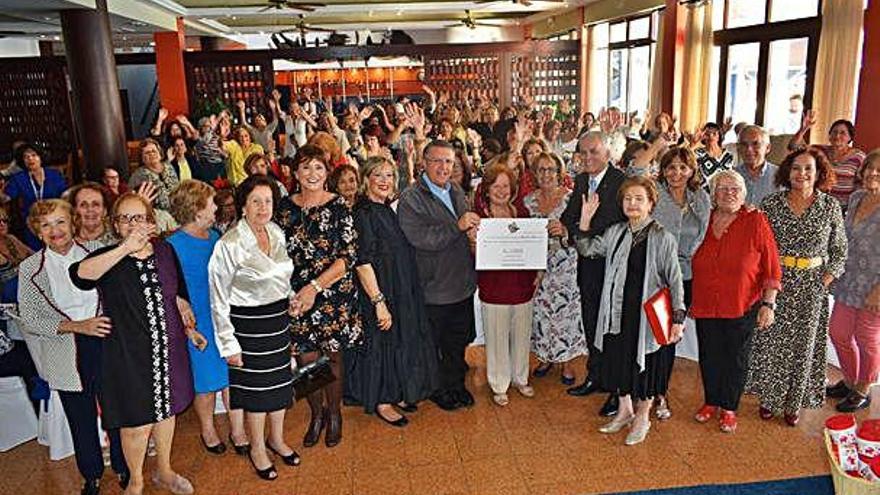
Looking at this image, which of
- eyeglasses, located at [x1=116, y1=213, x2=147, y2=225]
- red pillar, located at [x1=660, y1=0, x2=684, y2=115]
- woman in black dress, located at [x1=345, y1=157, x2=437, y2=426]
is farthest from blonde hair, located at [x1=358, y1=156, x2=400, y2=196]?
red pillar, located at [x1=660, y1=0, x2=684, y2=115]

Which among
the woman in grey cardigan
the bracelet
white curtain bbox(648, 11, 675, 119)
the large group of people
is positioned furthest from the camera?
white curtain bbox(648, 11, 675, 119)

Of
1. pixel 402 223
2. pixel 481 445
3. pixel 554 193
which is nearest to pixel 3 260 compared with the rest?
pixel 402 223

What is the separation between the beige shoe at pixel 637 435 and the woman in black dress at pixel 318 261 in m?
1.54

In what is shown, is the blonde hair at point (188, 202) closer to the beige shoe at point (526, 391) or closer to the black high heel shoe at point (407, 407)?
the black high heel shoe at point (407, 407)

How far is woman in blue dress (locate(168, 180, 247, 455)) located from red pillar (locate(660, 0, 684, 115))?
9664mm

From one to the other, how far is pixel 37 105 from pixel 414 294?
38.2ft

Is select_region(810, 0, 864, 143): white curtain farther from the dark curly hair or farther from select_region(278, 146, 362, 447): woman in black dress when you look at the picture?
select_region(278, 146, 362, 447): woman in black dress

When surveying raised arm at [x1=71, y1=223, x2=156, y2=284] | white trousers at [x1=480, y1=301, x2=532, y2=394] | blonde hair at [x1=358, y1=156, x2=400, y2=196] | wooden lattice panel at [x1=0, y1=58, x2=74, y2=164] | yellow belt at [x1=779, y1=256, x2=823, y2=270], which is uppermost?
wooden lattice panel at [x1=0, y1=58, x2=74, y2=164]

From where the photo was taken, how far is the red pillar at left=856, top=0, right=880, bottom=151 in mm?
6984

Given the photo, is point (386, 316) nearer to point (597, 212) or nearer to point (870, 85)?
point (597, 212)

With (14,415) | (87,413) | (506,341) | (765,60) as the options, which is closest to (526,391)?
(506,341)

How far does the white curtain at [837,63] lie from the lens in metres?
7.39

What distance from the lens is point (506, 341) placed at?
406 cm

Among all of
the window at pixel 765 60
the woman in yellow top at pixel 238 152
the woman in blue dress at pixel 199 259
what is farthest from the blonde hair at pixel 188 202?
the window at pixel 765 60
